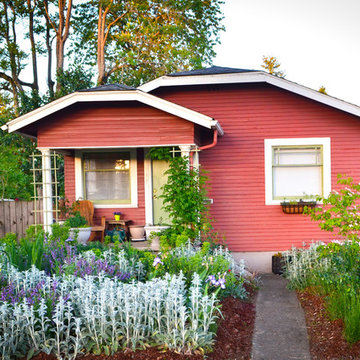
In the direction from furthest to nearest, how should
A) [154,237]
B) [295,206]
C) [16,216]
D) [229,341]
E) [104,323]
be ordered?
[16,216]
[295,206]
[154,237]
[229,341]
[104,323]

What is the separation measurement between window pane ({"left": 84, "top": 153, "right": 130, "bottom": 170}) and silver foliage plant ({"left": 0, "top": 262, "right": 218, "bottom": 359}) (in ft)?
21.0

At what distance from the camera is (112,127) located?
371 inches

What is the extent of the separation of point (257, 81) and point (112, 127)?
3320 mm

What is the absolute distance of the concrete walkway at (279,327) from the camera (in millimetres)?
5211

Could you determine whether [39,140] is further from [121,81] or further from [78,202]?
[121,81]

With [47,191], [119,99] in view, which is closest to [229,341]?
[119,99]

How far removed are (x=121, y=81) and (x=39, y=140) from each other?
12.5 m

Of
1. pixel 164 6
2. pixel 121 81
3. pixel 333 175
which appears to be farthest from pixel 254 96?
pixel 164 6

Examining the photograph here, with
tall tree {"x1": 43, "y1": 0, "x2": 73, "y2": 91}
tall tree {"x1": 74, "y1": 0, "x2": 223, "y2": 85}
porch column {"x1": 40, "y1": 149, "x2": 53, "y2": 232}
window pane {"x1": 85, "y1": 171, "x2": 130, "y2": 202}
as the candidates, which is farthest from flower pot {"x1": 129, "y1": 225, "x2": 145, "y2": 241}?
tall tree {"x1": 43, "y1": 0, "x2": 73, "y2": 91}

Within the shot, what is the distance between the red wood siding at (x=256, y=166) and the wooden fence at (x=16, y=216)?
442 centimetres

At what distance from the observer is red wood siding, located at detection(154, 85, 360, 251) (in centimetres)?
1056

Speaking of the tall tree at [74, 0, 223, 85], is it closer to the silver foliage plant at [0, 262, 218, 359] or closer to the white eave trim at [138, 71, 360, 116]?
the white eave trim at [138, 71, 360, 116]

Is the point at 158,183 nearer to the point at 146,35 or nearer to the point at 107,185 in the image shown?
the point at 107,185

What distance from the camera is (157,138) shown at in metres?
9.35
